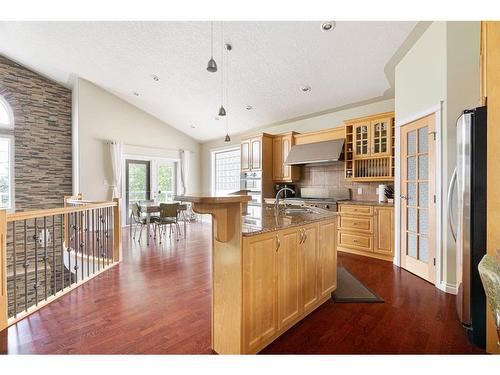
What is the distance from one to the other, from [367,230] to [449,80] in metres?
2.35

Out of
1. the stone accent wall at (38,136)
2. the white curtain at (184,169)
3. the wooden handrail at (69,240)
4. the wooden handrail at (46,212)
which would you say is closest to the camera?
the wooden handrail at (69,240)

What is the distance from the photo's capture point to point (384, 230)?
3.93 m

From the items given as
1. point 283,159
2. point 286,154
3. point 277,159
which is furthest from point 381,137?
point 277,159

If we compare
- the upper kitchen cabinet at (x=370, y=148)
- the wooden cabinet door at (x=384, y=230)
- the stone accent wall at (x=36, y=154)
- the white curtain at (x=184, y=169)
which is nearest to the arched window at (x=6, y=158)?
the stone accent wall at (x=36, y=154)

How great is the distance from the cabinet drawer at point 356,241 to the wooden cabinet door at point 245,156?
2.78 m

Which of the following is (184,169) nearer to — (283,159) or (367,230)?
(283,159)

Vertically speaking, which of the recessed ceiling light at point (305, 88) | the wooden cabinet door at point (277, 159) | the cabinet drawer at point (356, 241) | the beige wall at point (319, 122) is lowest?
the cabinet drawer at point (356, 241)

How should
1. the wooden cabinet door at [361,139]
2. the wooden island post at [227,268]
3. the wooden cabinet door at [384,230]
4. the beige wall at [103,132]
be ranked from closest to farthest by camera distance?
the wooden island post at [227,268] < the wooden cabinet door at [384,230] < the wooden cabinet door at [361,139] < the beige wall at [103,132]

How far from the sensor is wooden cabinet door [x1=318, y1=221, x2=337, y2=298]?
2406 millimetres

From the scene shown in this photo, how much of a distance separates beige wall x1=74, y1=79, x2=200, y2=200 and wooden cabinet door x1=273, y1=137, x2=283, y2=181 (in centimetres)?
346

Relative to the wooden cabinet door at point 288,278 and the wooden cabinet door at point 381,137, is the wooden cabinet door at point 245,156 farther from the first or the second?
the wooden cabinet door at point 288,278

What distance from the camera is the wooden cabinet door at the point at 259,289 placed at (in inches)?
64.7

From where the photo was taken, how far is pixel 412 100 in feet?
11.0
